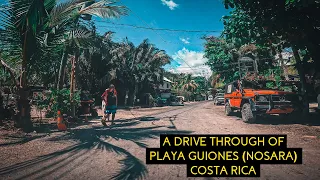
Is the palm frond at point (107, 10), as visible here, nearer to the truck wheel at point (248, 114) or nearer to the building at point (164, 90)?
the truck wheel at point (248, 114)

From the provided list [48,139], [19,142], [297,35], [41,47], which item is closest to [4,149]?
[19,142]

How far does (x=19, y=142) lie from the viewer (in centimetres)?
562

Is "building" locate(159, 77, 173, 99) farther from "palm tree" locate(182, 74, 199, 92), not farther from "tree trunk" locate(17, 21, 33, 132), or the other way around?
"tree trunk" locate(17, 21, 33, 132)

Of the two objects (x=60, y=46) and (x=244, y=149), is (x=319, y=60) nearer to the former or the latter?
(x=244, y=149)

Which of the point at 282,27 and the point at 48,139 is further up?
the point at 282,27

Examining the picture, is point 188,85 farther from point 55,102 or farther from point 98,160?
point 98,160

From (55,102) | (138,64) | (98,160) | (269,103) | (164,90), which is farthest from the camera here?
(164,90)

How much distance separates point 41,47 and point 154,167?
5558mm

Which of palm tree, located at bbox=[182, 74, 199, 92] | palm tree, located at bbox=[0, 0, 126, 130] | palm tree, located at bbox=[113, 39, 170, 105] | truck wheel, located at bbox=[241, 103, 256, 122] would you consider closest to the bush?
palm tree, located at bbox=[0, 0, 126, 130]

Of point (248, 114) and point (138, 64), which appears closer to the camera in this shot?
point (248, 114)

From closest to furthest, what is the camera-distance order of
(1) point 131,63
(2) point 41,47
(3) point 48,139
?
(3) point 48,139
(2) point 41,47
(1) point 131,63

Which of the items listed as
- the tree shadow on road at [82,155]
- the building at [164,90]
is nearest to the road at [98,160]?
the tree shadow on road at [82,155]

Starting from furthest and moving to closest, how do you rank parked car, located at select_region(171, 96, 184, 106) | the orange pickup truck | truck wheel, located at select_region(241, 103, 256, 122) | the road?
1. parked car, located at select_region(171, 96, 184, 106)
2. truck wheel, located at select_region(241, 103, 256, 122)
3. the orange pickup truck
4. the road

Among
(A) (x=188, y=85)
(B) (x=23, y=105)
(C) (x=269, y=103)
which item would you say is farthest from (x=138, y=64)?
(A) (x=188, y=85)
